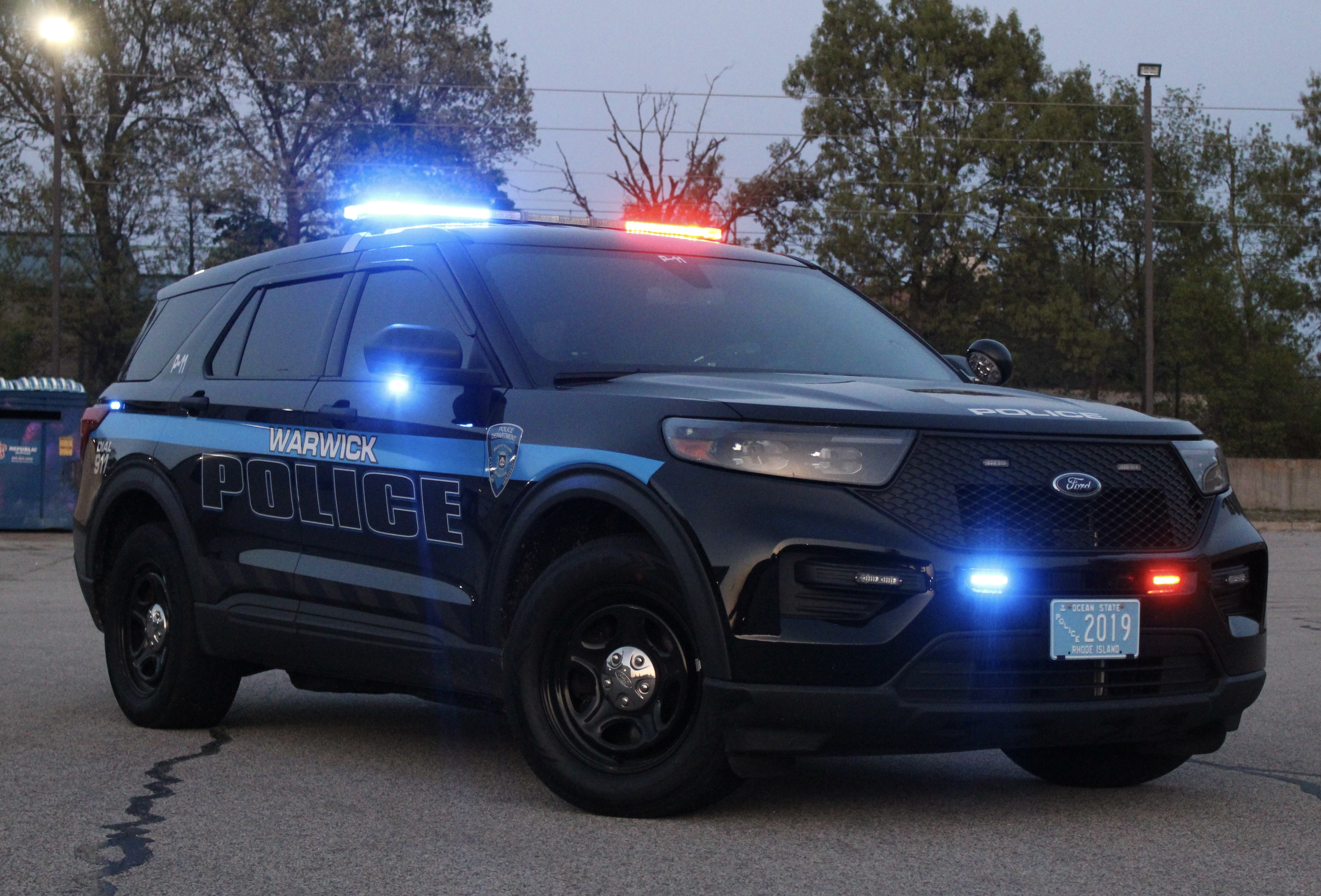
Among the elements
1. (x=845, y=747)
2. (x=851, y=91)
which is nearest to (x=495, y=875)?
(x=845, y=747)

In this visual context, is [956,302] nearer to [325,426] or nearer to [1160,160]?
[1160,160]

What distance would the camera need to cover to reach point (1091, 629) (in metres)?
4.54

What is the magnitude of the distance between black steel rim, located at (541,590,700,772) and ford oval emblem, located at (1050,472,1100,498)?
1123mm

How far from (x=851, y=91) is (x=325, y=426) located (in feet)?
160

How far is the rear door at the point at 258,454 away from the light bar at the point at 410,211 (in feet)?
1.08

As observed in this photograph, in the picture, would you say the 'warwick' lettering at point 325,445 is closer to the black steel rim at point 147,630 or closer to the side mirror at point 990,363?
the black steel rim at point 147,630

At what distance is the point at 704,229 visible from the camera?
7.11 meters

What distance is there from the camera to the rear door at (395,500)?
5.34 metres

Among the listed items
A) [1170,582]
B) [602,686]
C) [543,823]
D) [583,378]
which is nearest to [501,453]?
[583,378]

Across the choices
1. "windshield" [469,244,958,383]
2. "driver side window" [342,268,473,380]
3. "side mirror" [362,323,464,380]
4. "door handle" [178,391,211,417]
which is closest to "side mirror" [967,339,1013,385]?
"windshield" [469,244,958,383]

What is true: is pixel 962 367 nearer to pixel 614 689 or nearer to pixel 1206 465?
pixel 1206 465

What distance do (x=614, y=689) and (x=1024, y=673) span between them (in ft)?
3.81

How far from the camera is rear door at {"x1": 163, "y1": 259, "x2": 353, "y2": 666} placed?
6.13 meters

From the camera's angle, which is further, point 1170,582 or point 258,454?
point 258,454
